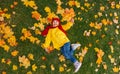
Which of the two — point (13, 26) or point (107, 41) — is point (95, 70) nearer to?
point (107, 41)

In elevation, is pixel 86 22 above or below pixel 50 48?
above

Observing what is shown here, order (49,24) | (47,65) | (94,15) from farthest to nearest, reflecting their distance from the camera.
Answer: (94,15) < (49,24) < (47,65)

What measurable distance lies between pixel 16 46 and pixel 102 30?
2.62 metres

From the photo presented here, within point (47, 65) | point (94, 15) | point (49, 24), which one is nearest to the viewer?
point (47, 65)

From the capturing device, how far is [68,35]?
9.79 metres

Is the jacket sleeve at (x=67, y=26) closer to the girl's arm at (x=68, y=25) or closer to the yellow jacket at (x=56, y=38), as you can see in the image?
the girl's arm at (x=68, y=25)

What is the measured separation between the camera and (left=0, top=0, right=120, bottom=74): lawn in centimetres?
910

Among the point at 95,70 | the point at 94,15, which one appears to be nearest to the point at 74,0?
the point at 94,15

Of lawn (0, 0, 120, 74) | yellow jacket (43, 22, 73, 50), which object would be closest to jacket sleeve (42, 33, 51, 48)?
yellow jacket (43, 22, 73, 50)

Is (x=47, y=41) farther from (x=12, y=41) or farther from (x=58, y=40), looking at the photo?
(x=12, y=41)

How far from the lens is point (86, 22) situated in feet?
33.6

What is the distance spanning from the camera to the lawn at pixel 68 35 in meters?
9.10

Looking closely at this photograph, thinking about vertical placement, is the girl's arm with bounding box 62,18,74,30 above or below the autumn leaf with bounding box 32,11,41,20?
below

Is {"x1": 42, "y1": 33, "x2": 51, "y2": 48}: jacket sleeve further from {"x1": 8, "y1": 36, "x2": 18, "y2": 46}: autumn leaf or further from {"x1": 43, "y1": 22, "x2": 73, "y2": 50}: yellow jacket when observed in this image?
{"x1": 8, "y1": 36, "x2": 18, "y2": 46}: autumn leaf
